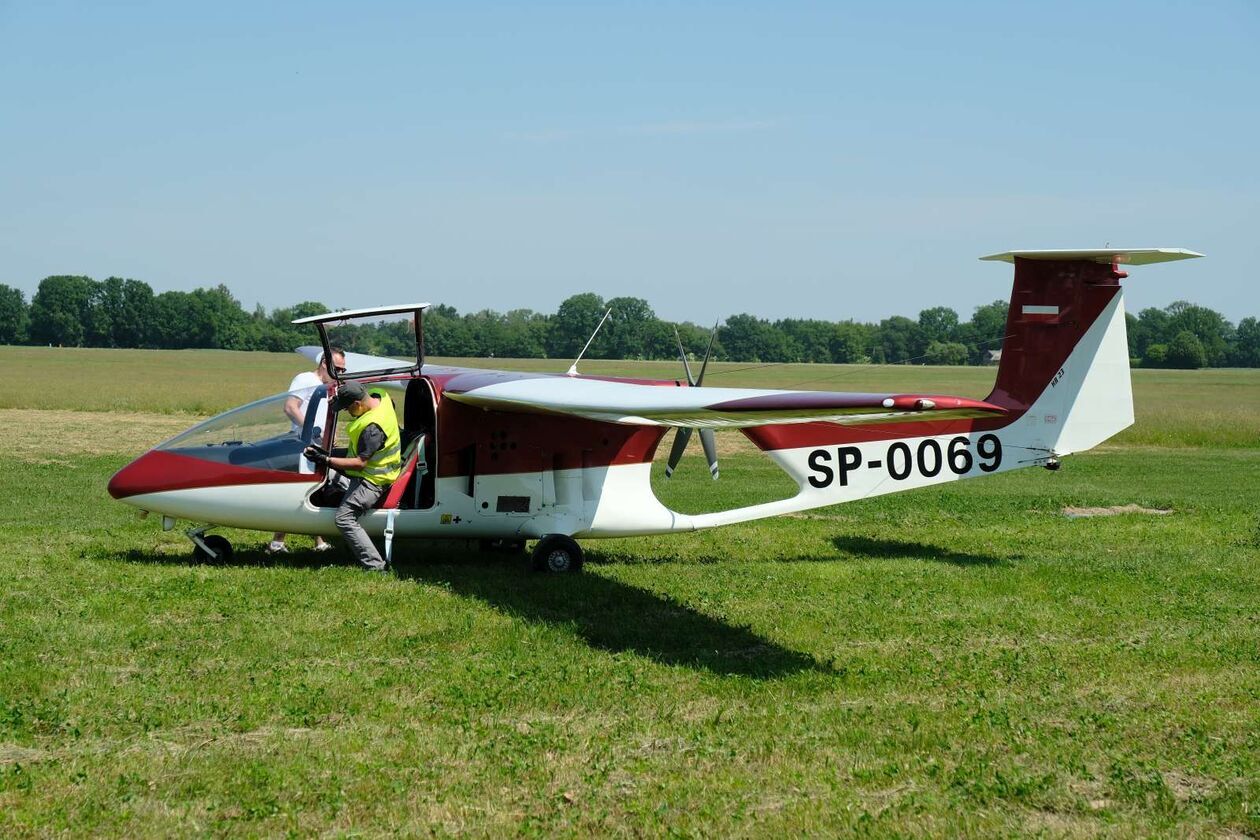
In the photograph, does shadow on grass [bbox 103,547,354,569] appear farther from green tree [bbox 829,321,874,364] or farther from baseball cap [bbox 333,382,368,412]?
green tree [bbox 829,321,874,364]

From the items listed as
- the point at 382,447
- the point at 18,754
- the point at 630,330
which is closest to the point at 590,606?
the point at 382,447

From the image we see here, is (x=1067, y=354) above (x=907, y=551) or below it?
above

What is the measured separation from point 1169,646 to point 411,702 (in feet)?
18.3

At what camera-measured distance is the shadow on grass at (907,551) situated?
1263 cm

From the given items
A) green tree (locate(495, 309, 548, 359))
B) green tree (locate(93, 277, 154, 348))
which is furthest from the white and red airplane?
green tree (locate(93, 277, 154, 348))

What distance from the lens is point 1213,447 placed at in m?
30.9

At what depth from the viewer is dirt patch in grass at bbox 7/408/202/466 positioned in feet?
77.2

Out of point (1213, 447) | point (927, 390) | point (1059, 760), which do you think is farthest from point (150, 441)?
point (927, 390)

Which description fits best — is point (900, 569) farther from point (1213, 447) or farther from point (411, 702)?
point (1213, 447)

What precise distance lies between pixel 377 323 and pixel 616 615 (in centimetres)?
398

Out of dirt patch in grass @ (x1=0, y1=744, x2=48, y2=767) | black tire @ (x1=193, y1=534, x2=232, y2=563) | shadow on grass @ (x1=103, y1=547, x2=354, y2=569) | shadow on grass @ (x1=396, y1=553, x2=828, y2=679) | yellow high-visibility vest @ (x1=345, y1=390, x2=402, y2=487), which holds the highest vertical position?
yellow high-visibility vest @ (x1=345, y1=390, x2=402, y2=487)

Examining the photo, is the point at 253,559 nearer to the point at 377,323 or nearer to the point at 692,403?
the point at 377,323

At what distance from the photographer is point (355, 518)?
1072 cm

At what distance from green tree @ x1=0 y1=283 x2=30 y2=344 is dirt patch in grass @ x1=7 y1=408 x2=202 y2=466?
7640 centimetres
